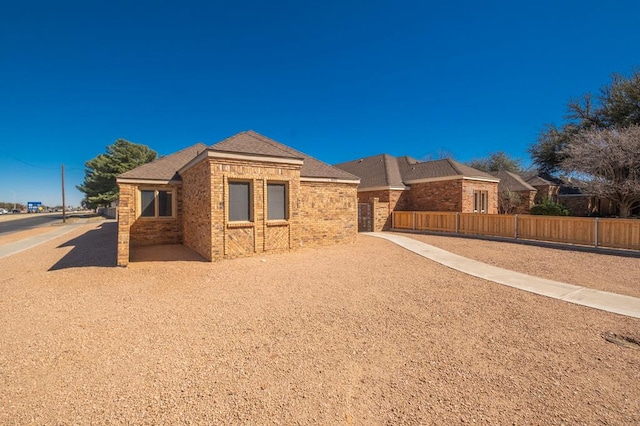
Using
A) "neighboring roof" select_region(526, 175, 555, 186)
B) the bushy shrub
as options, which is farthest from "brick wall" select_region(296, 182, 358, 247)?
"neighboring roof" select_region(526, 175, 555, 186)

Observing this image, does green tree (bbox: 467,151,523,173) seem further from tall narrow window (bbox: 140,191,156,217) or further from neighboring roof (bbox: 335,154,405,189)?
tall narrow window (bbox: 140,191,156,217)

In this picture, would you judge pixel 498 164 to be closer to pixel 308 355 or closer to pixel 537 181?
pixel 537 181

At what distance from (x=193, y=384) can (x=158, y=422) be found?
57 centimetres

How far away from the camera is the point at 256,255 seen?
34.1 feet

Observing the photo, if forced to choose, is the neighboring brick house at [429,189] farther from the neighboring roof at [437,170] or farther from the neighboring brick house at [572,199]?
the neighboring brick house at [572,199]

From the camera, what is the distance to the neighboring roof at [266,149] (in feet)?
33.0

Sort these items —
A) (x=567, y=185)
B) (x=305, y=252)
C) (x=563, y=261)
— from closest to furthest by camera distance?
(x=563, y=261), (x=305, y=252), (x=567, y=185)

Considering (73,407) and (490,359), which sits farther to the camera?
(490,359)

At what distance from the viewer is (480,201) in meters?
20.2

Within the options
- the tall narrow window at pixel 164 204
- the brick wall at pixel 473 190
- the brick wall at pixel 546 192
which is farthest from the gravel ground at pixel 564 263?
the brick wall at pixel 546 192

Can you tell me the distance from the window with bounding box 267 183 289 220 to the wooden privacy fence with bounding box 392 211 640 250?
11.1m

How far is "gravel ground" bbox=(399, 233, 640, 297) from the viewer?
7270 millimetres

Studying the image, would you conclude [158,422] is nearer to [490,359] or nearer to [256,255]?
[490,359]

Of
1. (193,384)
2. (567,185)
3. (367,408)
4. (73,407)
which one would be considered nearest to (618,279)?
(367,408)
